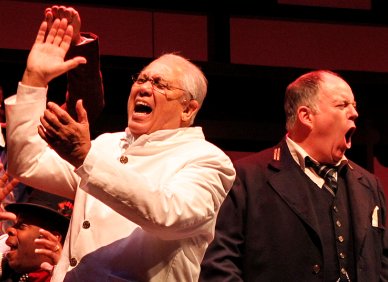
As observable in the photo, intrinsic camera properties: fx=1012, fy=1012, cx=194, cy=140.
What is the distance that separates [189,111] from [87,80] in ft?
1.14

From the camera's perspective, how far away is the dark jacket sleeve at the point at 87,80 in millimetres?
2988

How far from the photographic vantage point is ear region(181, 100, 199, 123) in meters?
3.18

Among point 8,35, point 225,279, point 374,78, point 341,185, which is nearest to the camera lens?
point 225,279

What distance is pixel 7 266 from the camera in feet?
13.6

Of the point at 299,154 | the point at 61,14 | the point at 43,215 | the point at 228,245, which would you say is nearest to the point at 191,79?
the point at 61,14

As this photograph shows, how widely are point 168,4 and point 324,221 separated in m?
2.13

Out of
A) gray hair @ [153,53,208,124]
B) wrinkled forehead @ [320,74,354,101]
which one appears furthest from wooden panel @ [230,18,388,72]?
gray hair @ [153,53,208,124]

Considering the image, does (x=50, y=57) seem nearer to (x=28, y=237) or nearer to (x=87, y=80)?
(x=87, y=80)

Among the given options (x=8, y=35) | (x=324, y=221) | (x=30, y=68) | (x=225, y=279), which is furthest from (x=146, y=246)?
(x=8, y=35)

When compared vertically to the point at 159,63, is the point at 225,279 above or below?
below

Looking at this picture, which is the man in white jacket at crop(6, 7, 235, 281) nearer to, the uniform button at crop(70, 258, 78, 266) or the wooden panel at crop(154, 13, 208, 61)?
the uniform button at crop(70, 258, 78, 266)

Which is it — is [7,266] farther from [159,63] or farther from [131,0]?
[131,0]

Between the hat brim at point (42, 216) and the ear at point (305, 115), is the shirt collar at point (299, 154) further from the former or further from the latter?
the hat brim at point (42, 216)

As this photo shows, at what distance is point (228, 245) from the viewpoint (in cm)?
380
